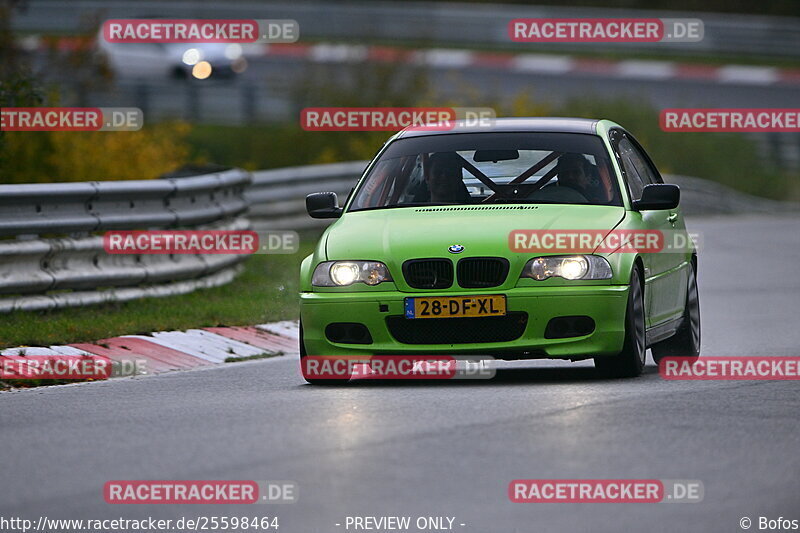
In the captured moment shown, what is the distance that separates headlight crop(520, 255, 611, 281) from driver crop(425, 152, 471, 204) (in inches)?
44.3

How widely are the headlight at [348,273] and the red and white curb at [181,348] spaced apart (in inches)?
67.2

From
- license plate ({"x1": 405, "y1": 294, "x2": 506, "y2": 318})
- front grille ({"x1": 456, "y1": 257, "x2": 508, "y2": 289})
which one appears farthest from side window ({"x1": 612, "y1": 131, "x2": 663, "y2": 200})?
license plate ({"x1": 405, "y1": 294, "x2": 506, "y2": 318})

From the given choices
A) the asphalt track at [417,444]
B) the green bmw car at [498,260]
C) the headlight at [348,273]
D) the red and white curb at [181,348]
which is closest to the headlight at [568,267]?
the green bmw car at [498,260]

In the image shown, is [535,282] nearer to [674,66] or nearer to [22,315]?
[22,315]

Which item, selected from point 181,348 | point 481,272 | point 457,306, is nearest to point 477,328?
point 457,306

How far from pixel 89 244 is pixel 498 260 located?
4.85 metres

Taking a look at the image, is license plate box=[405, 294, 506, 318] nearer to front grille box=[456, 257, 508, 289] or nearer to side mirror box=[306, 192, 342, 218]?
front grille box=[456, 257, 508, 289]

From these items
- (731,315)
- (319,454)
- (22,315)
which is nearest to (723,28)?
(731,315)

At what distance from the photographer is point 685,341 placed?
476 inches

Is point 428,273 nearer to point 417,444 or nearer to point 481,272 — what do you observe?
point 481,272

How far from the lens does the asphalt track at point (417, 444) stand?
6621 mm

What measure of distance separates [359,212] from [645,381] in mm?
A: 2054

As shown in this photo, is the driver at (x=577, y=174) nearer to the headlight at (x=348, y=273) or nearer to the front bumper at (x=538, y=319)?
the front bumper at (x=538, y=319)

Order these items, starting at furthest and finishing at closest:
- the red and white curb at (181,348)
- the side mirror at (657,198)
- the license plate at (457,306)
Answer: the red and white curb at (181,348) → the side mirror at (657,198) → the license plate at (457,306)
